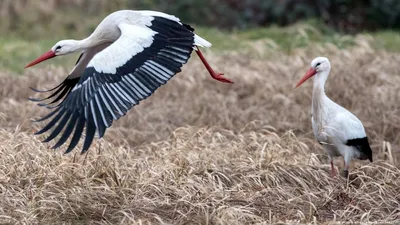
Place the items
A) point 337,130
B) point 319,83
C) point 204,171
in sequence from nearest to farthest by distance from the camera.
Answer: point 204,171
point 337,130
point 319,83

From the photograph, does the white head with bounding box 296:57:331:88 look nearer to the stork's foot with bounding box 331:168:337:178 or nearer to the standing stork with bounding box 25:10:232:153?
the stork's foot with bounding box 331:168:337:178

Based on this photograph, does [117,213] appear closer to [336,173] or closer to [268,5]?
[336,173]

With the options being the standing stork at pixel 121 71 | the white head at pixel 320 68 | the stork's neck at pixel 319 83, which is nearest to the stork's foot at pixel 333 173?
the stork's neck at pixel 319 83

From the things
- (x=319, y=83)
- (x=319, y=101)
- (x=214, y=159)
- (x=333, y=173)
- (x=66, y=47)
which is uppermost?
(x=66, y=47)

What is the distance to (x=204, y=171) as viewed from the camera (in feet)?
19.3

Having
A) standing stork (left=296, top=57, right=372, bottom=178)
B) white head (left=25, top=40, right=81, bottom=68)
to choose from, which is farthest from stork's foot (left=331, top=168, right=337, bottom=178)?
white head (left=25, top=40, right=81, bottom=68)

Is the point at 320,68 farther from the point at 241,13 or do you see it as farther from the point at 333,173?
the point at 241,13

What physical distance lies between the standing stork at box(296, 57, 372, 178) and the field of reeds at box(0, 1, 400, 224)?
0.51 ft

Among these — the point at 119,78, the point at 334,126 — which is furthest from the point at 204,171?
the point at 334,126

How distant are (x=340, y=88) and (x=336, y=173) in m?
2.98

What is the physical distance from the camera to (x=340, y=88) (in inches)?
358

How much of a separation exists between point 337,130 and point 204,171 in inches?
42.5

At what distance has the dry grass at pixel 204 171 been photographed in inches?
201

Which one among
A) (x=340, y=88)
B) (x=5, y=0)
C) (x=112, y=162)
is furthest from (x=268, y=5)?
(x=112, y=162)
